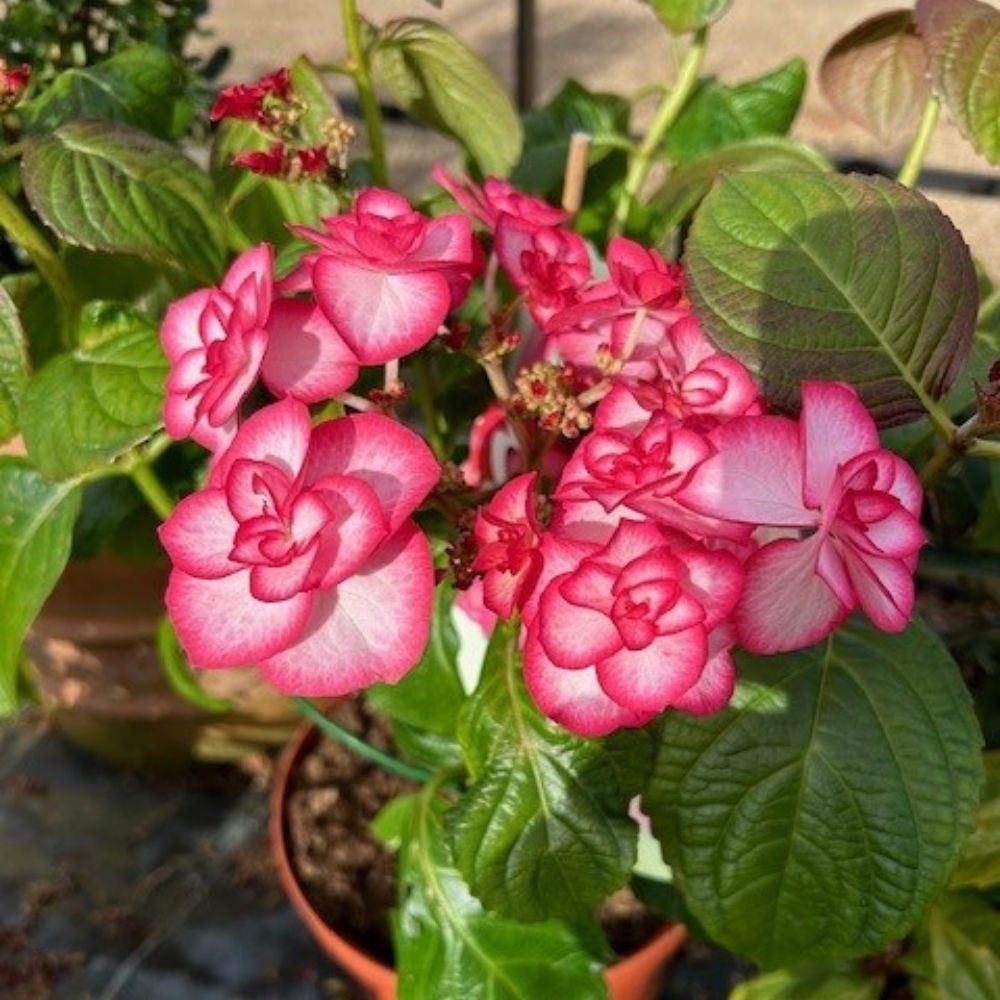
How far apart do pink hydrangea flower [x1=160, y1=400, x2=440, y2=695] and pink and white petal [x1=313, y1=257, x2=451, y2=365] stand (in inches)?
1.6

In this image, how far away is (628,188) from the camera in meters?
0.92

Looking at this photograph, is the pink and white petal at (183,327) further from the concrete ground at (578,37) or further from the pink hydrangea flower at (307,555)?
the concrete ground at (578,37)

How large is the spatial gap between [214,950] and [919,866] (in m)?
0.85

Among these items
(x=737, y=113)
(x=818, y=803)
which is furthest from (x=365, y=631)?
(x=737, y=113)

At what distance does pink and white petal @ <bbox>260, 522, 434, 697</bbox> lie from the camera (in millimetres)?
517

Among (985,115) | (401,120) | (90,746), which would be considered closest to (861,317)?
(985,115)

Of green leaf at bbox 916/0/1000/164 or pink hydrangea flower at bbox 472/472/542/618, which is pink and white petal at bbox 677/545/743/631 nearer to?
pink hydrangea flower at bbox 472/472/542/618

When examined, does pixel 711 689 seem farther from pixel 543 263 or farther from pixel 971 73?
pixel 971 73

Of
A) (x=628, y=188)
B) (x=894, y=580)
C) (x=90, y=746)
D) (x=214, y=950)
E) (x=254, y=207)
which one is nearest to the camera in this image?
(x=894, y=580)

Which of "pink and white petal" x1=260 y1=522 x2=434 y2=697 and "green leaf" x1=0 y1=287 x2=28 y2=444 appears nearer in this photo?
"pink and white petal" x1=260 y1=522 x2=434 y2=697

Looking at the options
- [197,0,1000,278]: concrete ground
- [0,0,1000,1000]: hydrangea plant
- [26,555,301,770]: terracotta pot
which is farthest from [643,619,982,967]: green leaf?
[197,0,1000,278]: concrete ground

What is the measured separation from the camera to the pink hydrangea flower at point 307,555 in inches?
19.0

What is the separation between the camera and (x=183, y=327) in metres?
0.59

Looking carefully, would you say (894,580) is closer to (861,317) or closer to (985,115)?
(861,317)
